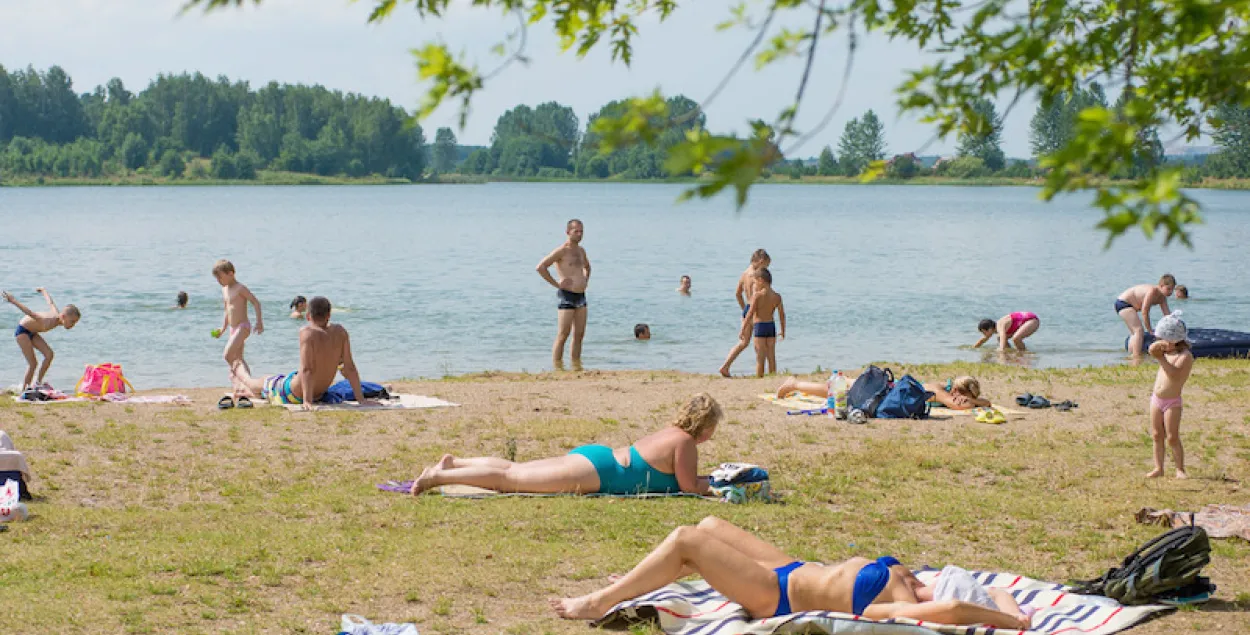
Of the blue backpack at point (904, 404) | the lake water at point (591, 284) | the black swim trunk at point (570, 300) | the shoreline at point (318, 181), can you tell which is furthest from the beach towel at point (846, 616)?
the shoreline at point (318, 181)

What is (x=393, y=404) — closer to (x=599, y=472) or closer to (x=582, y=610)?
(x=599, y=472)

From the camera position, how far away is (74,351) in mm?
22875

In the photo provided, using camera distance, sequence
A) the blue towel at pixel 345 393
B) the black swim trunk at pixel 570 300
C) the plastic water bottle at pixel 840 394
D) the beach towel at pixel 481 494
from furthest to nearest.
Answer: the black swim trunk at pixel 570 300
the blue towel at pixel 345 393
the plastic water bottle at pixel 840 394
the beach towel at pixel 481 494

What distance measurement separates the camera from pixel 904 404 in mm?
12781

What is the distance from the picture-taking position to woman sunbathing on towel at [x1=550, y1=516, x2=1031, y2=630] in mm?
5918

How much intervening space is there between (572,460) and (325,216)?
75.9 m

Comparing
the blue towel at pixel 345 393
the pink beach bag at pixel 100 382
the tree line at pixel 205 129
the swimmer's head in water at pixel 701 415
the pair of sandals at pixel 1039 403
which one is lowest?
the pink beach bag at pixel 100 382

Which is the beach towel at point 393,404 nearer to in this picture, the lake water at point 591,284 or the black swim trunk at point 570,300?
the black swim trunk at point 570,300

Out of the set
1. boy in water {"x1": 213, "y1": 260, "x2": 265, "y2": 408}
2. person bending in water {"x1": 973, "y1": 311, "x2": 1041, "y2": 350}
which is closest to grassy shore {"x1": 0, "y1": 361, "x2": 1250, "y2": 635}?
boy in water {"x1": 213, "y1": 260, "x2": 265, "y2": 408}

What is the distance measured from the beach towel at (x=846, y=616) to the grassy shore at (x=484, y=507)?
0.67ft

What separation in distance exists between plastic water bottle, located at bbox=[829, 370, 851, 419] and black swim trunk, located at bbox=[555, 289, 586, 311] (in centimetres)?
523

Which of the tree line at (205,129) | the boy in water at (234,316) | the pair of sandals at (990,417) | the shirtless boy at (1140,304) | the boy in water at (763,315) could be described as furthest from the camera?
the tree line at (205,129)

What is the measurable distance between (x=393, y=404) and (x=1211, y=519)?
25.2 ft

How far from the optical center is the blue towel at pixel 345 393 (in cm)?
1307
